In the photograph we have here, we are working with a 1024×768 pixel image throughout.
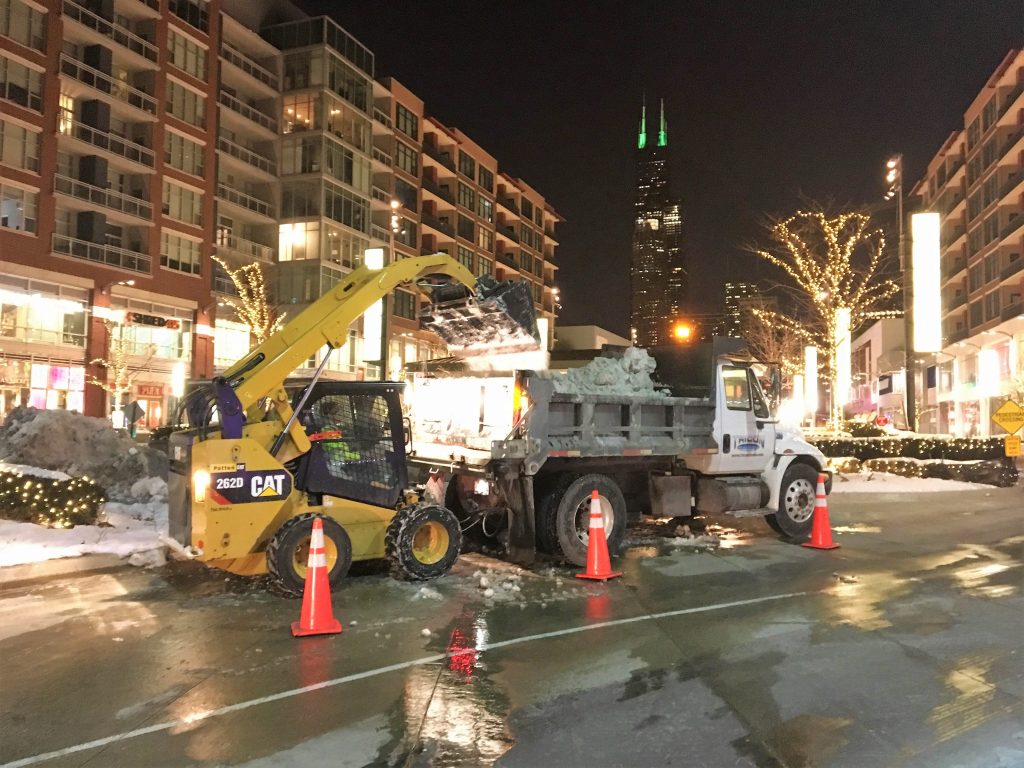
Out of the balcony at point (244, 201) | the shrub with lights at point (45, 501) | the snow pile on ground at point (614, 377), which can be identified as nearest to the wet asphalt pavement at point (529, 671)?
the shrub with lights at point (45, 501)

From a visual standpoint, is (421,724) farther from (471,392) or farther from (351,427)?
(471,392)

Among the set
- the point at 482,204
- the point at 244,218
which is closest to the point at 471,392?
the point at 244,218

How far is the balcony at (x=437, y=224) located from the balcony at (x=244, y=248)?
1573 cm

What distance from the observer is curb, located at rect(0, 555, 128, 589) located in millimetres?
8578

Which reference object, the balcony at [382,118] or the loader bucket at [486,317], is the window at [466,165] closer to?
the balcony at [382,118]

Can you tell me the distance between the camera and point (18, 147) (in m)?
30.1

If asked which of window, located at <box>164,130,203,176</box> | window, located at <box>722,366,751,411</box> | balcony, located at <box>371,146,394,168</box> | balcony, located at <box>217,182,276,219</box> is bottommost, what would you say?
window, located at <box>722,366,751,411</box>

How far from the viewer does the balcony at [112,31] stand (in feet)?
106

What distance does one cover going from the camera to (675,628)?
6707 mm

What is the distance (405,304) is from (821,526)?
4182cm

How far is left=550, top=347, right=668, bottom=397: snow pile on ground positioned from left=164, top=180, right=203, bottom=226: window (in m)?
32.8

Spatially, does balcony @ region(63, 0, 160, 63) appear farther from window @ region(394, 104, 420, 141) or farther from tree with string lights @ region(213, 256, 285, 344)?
window @ region(394, 104, 420, 141)

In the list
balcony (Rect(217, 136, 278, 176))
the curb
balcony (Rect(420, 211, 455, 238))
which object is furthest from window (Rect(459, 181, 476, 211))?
the curb

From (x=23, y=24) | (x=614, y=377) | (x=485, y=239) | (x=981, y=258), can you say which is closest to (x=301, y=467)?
(x=614, y=377)
